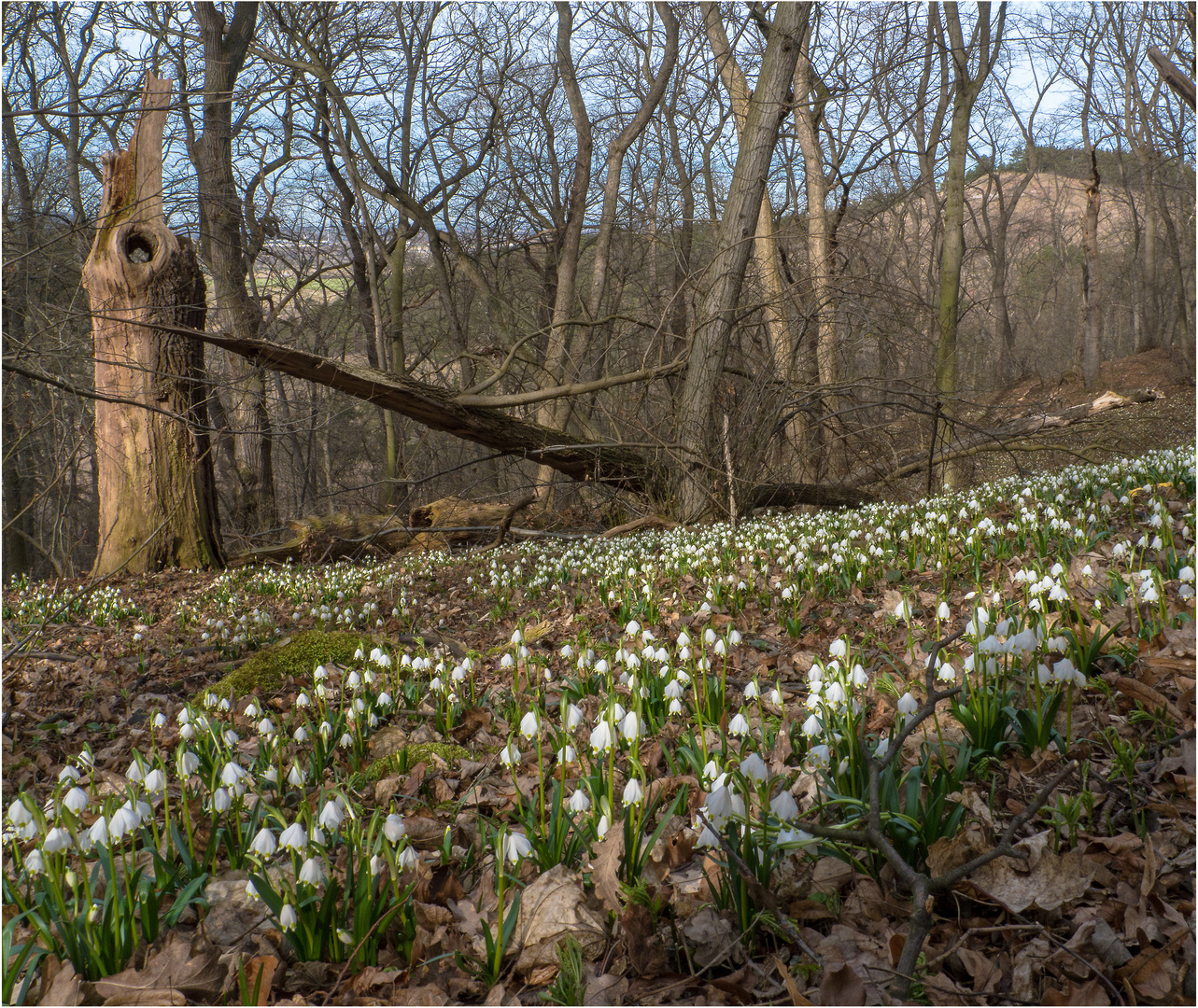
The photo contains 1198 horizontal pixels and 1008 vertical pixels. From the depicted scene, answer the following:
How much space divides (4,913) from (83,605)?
275 inches

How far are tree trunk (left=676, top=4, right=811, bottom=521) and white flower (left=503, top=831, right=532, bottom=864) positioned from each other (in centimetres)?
750

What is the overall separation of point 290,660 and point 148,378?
6.43m

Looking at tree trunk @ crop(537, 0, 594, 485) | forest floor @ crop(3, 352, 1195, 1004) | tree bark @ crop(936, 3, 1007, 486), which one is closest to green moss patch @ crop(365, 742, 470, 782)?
forest floor @ crop(3, 352, 1195, 1004)

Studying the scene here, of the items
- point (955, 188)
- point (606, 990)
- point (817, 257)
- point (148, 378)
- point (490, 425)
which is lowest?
point (606, 990)

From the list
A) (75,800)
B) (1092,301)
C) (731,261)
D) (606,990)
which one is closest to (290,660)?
(75,800)

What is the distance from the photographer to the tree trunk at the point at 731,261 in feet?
30.8

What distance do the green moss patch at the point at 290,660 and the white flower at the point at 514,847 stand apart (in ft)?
8.32

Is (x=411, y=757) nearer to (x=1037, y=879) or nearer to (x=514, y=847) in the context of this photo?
(x=514, y=847)

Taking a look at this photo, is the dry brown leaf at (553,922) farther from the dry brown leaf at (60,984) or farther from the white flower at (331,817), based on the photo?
the dry brown leaf at (60,984)

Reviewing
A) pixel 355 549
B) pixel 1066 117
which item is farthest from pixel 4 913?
pixel 1066 117

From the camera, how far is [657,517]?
32.1 feet

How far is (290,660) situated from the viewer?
15.4 ft

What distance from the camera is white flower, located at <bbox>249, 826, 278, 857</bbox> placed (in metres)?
1.93

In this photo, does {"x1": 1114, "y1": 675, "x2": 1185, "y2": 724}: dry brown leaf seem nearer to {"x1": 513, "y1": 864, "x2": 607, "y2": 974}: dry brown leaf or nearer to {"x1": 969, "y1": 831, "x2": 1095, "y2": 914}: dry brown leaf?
{"x1": 969, "y1": 831, "x2": 1095, "y2": 914}: dry brown leaf
